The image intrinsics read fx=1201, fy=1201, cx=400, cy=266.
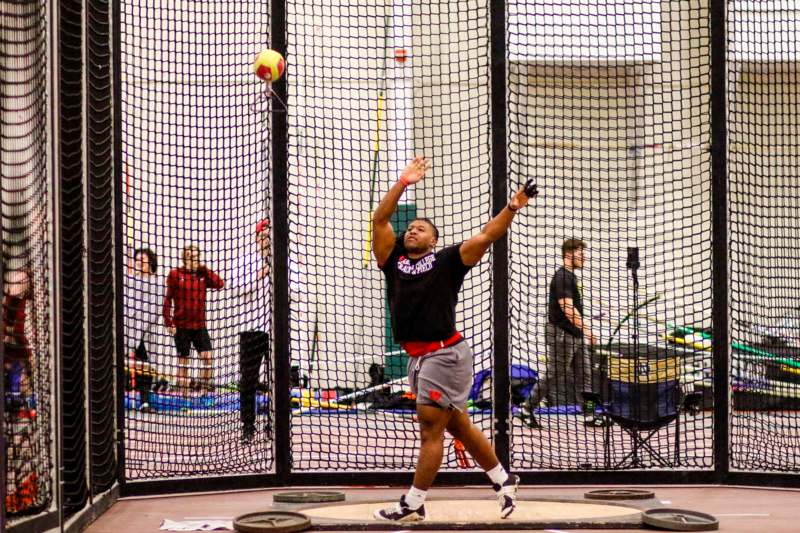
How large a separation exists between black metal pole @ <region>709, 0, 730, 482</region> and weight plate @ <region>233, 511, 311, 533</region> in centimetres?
341

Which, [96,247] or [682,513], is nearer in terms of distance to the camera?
[682,513]

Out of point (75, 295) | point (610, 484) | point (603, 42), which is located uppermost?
point (603, 42)

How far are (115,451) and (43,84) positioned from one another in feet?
9.78

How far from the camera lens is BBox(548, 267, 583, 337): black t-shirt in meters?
10.4

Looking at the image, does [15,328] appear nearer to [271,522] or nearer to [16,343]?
[16,343]

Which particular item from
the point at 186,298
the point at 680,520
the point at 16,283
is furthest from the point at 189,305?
the point at 680,520

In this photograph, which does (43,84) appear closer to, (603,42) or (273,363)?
(273,363)

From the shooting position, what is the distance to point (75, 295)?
7.34 meters

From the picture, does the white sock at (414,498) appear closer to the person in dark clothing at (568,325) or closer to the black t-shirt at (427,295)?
the black t-shirt at (427,295)

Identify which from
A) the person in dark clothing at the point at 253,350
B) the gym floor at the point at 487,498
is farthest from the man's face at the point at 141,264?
the gym floor at the point at 487,498

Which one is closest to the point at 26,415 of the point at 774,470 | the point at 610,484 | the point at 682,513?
the point at 682,513

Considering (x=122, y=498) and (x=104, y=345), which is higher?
(x=104, y=345)

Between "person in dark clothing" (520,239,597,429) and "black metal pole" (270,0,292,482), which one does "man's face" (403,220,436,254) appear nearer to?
"black metal pole" (270,0,292,482)

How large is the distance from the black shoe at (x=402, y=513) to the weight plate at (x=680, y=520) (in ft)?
4.47
